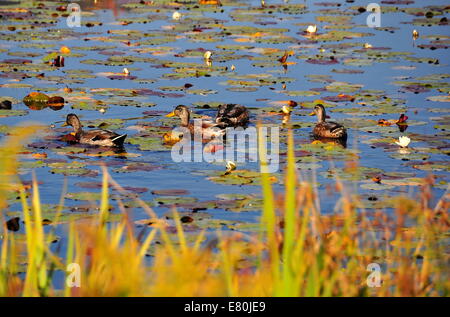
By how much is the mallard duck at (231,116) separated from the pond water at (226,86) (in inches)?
17.2

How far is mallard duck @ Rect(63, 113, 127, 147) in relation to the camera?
1434cm

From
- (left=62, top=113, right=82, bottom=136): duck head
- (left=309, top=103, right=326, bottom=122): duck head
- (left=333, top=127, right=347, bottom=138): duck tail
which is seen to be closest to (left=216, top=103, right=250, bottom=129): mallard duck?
(left=309, top=103, right=326, bottom=122): duck head

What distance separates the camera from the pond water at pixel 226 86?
484 inches

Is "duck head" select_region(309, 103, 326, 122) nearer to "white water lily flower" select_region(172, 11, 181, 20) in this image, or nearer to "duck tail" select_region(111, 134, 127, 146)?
"duck tail" select_region(111, 134, 127, 146)

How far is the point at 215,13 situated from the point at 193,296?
2266 centimetres

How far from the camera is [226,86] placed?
61.8ft

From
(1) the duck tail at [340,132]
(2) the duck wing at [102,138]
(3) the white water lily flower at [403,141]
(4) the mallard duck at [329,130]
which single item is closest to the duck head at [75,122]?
(2) the duck wing at [102,138]

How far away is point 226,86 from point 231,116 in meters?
3.43

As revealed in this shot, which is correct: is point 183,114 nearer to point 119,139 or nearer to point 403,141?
point 119,139

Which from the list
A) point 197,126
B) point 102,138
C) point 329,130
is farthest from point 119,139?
point 329,130

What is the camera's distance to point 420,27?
25578 millimetres

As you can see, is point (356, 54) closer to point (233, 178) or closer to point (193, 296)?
point (233, 178)

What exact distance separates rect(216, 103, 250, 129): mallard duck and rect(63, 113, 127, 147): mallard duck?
5.71 ft

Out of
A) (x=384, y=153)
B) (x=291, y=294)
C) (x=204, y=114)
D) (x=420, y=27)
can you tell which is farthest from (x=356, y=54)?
(x=291, y=294)
